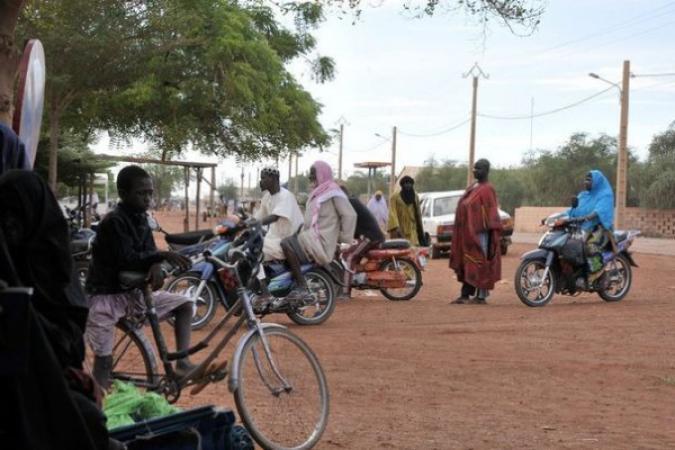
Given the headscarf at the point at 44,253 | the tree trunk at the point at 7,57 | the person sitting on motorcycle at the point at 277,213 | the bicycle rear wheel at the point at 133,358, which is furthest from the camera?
the person sitting on motorcycle at the point at 277,213

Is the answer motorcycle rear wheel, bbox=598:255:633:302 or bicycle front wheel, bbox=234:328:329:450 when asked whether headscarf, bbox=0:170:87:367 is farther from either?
motorcycle rear wheel, bbox=598:255:633:302

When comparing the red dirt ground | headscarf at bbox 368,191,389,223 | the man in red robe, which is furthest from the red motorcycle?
headscarf at bbox 368,191,389,223

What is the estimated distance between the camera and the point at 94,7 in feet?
49.2

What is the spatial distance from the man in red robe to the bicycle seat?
8544mm

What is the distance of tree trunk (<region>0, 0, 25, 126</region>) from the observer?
479 cm

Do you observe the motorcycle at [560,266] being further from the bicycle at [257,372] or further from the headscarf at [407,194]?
the bicycle at [257,372]

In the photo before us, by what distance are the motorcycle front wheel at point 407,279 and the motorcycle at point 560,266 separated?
5.03 feet

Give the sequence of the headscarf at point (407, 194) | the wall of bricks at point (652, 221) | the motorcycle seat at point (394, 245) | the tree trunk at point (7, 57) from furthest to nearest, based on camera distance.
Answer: the wall of bricks at point (652, 221)
the headscarf at point (407, 194)
the motorcycle seat at point (394, 245)
the tree trunk at point (7, 57)

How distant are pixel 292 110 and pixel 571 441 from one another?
17.3 metres

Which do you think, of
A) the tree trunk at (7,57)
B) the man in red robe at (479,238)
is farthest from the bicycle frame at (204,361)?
the man in red robe at (479,238)

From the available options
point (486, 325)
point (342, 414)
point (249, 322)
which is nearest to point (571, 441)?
point (342, 414)

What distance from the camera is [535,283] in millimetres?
13195

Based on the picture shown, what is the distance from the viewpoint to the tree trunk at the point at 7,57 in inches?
189

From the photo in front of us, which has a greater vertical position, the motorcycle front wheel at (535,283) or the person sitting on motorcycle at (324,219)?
the person sitting on motorcycle at (324,219)
